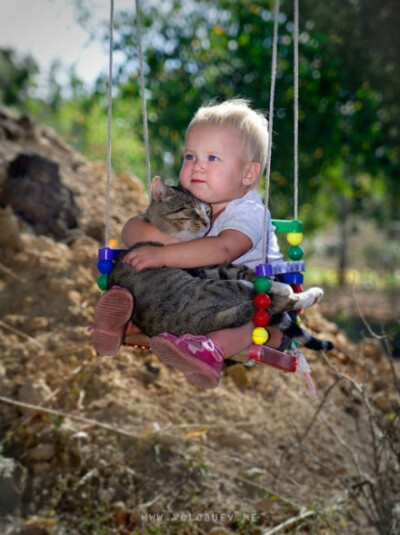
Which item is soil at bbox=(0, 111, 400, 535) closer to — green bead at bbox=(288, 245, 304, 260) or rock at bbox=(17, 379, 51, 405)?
rock at bbox=(17, 379, 51, 405)

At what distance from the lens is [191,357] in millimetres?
2146

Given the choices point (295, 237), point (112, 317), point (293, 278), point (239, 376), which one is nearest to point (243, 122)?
point (295, 237)

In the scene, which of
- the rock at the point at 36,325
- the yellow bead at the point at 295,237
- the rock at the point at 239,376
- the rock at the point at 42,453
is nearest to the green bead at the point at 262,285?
the yellow bead at the point at 295,237

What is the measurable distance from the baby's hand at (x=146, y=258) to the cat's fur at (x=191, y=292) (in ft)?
0.18

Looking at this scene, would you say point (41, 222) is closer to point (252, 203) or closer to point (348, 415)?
point (348, 415)

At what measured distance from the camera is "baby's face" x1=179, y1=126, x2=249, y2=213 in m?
Answer: 2.48

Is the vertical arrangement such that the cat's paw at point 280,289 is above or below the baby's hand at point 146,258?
below

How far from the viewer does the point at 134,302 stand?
96.7 inches

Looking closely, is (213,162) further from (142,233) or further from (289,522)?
(289,522)

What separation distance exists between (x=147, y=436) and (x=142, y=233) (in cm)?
208

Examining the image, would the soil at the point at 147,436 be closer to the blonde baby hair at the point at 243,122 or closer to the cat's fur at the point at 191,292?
the cat's fur at the point at 191,292

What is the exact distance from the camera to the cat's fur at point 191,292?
235cm

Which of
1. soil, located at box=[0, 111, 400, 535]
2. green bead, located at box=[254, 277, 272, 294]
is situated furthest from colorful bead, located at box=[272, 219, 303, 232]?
soil, located at box=[0, 111, 400, 535]

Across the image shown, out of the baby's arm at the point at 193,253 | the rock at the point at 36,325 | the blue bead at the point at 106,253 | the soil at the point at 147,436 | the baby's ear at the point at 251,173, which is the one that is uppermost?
the baby's ear at the point at 251,173
